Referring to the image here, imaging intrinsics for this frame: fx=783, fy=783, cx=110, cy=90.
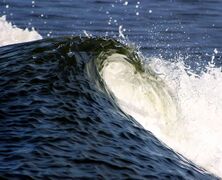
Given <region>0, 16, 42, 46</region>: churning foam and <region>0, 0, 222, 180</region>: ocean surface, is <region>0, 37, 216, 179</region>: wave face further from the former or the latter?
<region>0, 16, 42, 46</region>: churning foam

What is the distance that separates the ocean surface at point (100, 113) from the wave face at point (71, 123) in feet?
0.03

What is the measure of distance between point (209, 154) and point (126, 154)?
203 centimetres

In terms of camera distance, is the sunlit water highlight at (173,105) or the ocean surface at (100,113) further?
the sunlit water highlight at (173,105)

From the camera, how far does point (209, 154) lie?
922cm

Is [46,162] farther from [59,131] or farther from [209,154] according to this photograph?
[209,154]

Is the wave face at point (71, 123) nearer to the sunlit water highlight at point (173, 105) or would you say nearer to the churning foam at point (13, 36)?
the sunlit water highlight at point (173, 105)

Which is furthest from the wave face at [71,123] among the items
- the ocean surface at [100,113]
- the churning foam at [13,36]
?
the churning foam at [13,36]

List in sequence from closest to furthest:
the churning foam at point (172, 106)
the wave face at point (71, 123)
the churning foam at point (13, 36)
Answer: the wave face at point (71, 123) → the churning foam at point (172, 106) → the churning foam at point (13, 36)

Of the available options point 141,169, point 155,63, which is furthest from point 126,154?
point 155,63

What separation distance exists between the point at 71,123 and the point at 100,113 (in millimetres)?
597

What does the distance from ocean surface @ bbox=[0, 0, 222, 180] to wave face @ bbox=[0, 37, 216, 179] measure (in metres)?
0.01

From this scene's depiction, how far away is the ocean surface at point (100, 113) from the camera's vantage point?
7062mm

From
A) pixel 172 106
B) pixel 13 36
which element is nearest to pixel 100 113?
pixel 172 106

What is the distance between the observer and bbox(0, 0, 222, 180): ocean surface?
7.06 meters
